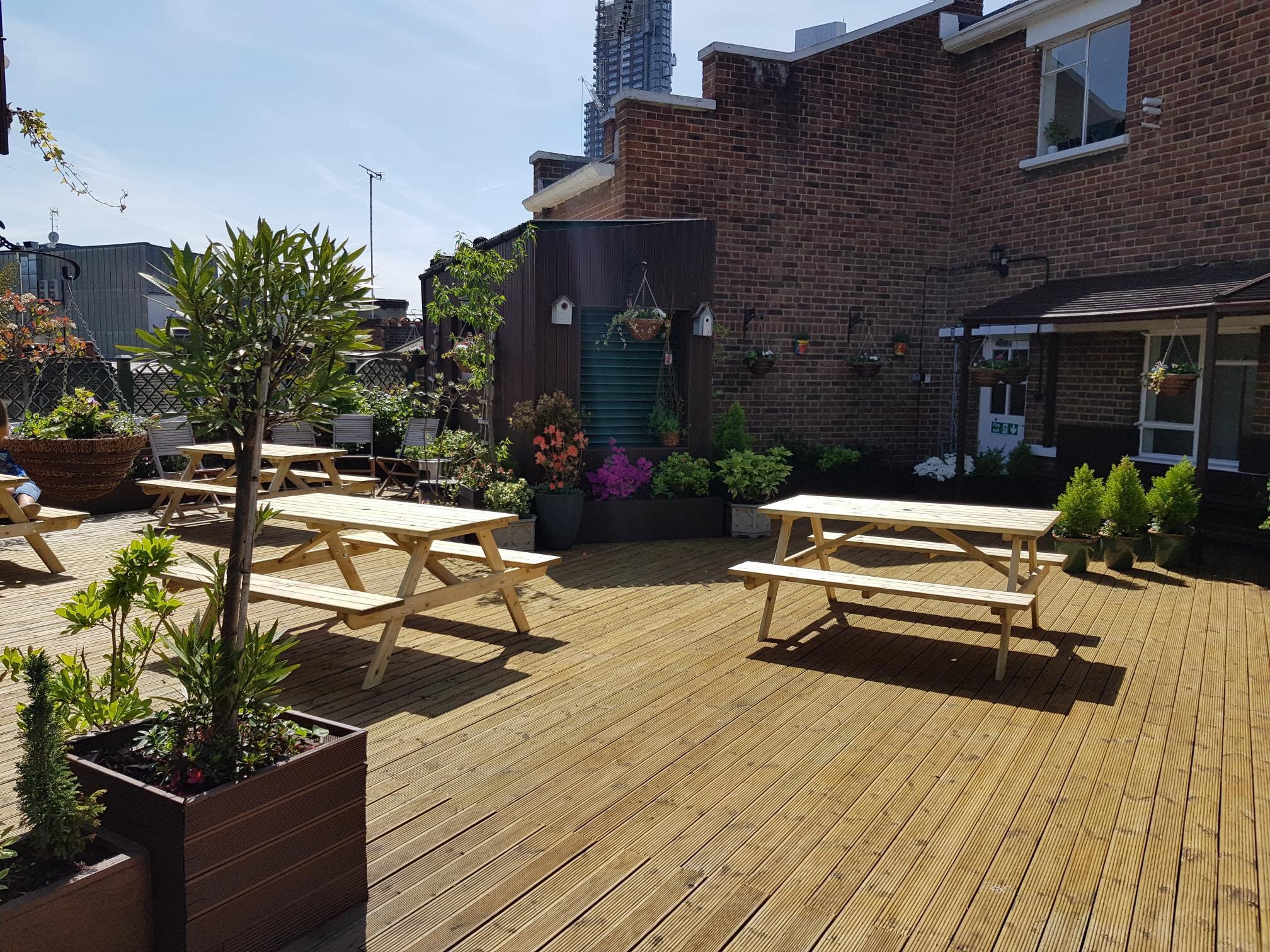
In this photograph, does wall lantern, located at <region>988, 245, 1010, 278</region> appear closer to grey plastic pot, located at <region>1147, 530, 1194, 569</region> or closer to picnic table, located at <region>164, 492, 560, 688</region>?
grey plastic pot, located at <region>1147, 530, 1194, 569</region>

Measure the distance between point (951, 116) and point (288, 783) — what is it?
38.0ft

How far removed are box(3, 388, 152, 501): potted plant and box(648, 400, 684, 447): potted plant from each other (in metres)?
4.44

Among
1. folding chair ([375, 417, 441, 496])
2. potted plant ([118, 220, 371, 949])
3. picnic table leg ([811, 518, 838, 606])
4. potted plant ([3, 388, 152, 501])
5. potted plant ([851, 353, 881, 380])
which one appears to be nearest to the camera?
potted plant ([118, 220, 371, 949])

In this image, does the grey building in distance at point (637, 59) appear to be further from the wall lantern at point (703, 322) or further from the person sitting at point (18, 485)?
the person sitting at point (18, 485)

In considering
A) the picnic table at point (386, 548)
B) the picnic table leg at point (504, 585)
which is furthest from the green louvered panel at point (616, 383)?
the picnic table leg at point (504, 585)

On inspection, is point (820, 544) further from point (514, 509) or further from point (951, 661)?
point (514, 509)

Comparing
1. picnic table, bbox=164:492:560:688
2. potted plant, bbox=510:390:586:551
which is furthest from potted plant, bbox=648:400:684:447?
picnic table, bbox=164:492:560:688

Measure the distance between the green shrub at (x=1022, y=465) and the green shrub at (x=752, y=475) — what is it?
2.93 meters

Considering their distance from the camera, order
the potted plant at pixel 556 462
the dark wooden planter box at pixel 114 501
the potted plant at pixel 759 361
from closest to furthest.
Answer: the potted plant at pixel 556 462 < the dark wooden planter box at pixel 114 501 < the potted plant at pixel 759 361

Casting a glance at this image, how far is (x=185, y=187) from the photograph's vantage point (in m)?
5.63

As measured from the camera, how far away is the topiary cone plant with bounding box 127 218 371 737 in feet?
7.82

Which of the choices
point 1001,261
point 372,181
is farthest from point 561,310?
point 372,181

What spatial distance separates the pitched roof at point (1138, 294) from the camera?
7.68 metres

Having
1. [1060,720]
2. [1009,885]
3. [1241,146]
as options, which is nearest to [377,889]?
[1009,885]
